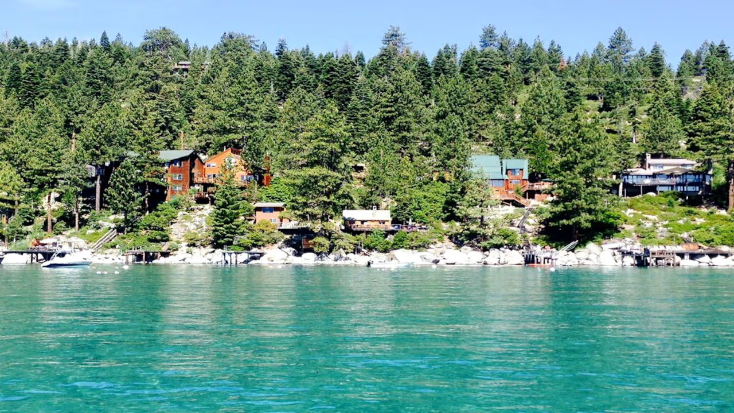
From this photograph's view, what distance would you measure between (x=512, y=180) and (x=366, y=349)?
270 feet

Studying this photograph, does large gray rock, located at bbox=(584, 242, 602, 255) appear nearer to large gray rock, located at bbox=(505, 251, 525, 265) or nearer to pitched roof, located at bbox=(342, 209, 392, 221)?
large gray rock, located at bbox=(505, 251, 525, 265)

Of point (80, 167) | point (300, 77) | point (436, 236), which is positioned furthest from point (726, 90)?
point (80, 167)

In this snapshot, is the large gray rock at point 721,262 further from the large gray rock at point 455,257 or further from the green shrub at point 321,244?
the green shrub at point 321,244

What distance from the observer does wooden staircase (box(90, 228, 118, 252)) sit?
3556 inches

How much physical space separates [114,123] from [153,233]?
60.5ft

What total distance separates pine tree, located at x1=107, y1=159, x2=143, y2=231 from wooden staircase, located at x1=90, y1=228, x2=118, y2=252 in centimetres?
165

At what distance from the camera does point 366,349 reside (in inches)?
1094

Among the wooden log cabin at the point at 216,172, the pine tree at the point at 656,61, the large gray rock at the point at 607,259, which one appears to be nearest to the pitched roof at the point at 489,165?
the large gray rock at the point at 607,259

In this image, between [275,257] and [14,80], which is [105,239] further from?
[14,80]

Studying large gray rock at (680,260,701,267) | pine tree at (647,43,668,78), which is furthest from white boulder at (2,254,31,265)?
pine tree at (647,43,668,78)

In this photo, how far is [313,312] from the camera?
38594 millimetres

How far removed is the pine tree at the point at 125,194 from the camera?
303 ft

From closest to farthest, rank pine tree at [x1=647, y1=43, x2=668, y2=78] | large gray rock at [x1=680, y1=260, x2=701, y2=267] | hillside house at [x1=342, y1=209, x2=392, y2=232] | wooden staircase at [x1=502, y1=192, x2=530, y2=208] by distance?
large gray rock at [x1=680, y1=260, x2=701, y2=267] → hillside house at [x1=342, y1=209, x2=392, y2=232] → wooden staircase at [x1=502, y1=192, x2=530, y2=208] → pine tree at [x1=647, y1=43, x2=668, y2=78]

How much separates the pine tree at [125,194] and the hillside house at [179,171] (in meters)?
8.11
